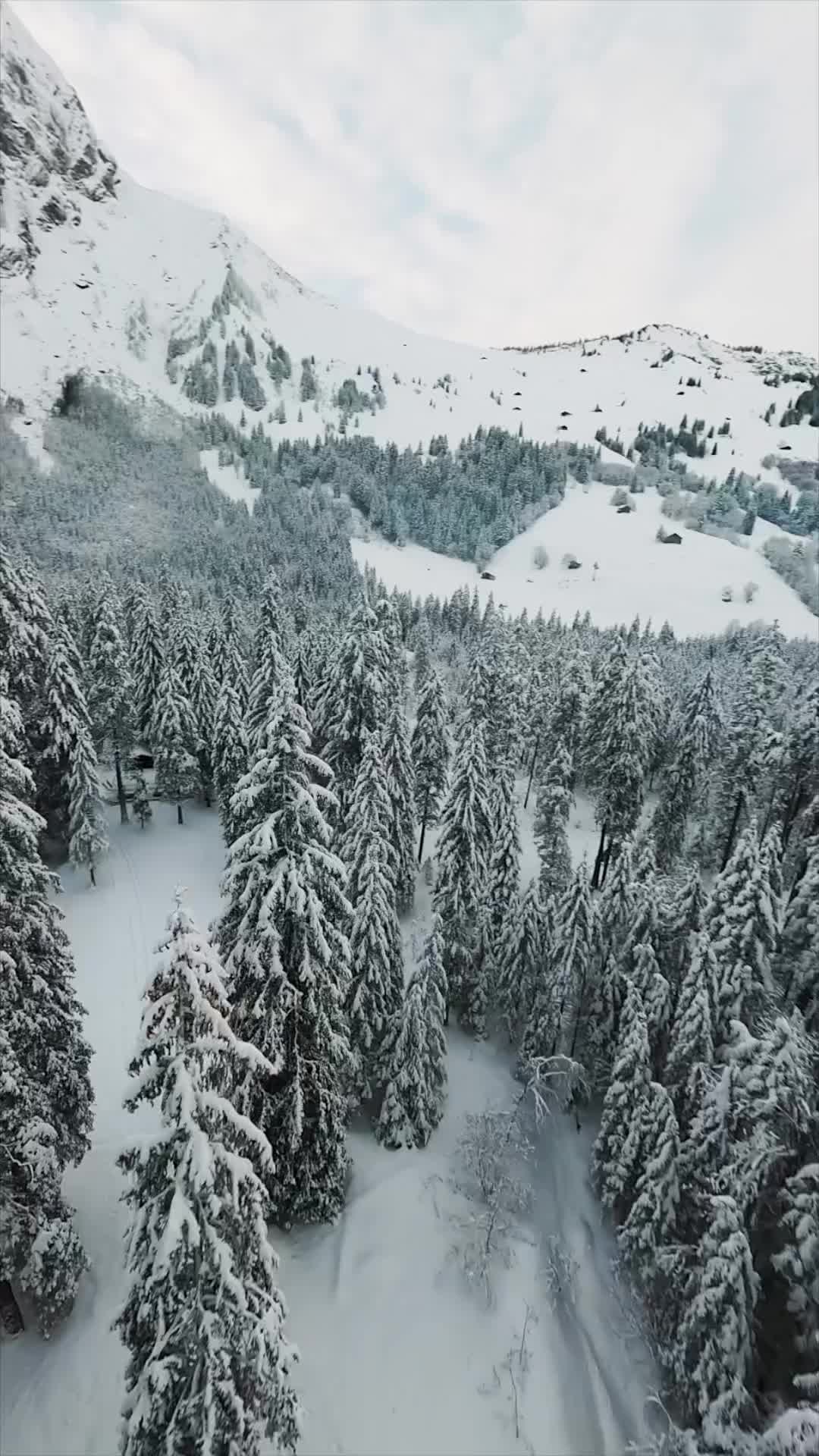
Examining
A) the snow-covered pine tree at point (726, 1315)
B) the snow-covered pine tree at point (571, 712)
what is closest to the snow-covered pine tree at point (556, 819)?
the snow-covered pine tree at point (571, 712)

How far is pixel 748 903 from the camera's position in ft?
68.8

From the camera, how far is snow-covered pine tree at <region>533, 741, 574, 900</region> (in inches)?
1382

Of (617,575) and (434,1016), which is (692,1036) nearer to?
(434,1016)

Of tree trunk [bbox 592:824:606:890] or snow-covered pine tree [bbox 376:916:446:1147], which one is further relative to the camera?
tree trunk [bbox 592:824:606:890]

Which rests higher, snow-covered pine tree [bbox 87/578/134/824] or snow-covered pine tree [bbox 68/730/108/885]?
snow-covered pine tree [bbox 87/578/134/824]

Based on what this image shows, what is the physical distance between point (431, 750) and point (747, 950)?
72.3 feet

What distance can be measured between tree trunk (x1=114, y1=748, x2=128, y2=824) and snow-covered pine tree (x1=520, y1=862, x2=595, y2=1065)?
96.3 ft

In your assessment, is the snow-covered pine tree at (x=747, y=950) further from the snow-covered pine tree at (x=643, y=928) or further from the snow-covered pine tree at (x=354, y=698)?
the snow-covered pine tree at (x=354, y=698)

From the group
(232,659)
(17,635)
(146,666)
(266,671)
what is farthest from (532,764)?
(17,635)

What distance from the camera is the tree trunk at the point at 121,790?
4254cm

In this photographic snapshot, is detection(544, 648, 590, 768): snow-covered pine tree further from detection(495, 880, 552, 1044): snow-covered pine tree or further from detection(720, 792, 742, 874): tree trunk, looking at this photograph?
detection(495, 880, 552, 1044): snow-covered pine tree

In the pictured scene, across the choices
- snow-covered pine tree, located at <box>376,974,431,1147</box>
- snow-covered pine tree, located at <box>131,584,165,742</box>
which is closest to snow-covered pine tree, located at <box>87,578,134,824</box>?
snow-covered pine tree, located at <box>131,584,165,742</box>

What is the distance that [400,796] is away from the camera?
106 feet

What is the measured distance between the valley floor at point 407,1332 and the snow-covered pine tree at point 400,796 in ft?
38.6
